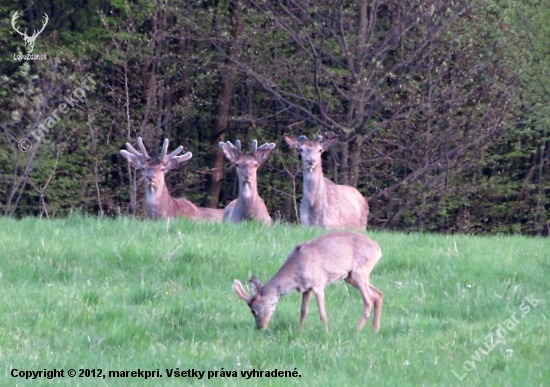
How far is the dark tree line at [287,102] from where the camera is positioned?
75.9ft

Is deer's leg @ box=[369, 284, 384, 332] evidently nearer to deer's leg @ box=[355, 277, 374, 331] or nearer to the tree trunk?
deer's leg @ box=[355, 277, 374, 331]

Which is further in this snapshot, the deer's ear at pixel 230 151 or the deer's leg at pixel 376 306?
the deer's ear at pixel 230 151

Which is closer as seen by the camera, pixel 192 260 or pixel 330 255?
pixel 330 255

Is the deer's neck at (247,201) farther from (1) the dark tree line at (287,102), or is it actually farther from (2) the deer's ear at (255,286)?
(2) the deer's ear at (255,286)

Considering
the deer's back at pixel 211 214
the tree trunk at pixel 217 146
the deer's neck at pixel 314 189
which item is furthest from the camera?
the tree trunk at pixel 217 146

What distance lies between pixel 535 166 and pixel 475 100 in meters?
3.30

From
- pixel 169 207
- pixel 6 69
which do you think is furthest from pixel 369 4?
pixel 6 69

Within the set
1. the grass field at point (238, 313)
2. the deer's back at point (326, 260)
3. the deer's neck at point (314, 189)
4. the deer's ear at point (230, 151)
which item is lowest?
the grass field at point (238, 313)

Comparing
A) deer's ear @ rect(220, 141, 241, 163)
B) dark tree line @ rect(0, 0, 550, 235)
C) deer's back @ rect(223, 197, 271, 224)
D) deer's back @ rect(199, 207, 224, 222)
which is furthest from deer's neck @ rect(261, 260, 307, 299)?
dark tree line @ rect(0, 0, 550, 235)

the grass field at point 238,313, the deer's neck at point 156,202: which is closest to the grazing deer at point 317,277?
the grass field at point 238,313

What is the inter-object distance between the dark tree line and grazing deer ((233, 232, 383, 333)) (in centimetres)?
1335

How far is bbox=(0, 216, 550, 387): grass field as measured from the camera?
7262 millimetres

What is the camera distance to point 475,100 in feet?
83.0

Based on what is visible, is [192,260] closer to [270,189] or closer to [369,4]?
[369,4]
